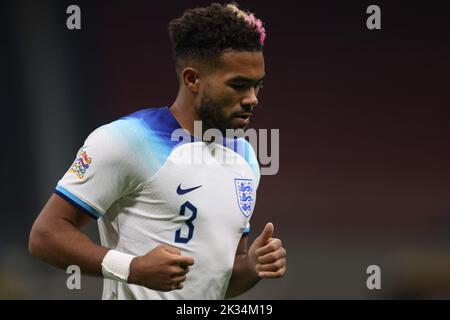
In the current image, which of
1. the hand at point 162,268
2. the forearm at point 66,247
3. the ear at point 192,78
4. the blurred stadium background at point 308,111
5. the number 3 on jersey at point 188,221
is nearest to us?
the hand at point 162,268

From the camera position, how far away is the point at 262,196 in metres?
7.28

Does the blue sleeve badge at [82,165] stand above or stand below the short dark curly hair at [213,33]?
below

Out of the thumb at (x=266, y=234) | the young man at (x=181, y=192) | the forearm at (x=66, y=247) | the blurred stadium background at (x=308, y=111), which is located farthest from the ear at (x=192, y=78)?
the blurred stadium background at (x=308, y=111)

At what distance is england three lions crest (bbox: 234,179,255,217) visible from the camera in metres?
2.97

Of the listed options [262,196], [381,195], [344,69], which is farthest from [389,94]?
[262,196]

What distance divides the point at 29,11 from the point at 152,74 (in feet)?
4.07

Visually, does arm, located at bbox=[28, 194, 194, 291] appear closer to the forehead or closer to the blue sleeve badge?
the blue sleeve badge

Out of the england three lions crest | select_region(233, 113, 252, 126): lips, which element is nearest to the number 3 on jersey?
the england three lions crest

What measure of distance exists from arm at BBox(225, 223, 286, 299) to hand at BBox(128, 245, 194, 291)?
29 centimetres

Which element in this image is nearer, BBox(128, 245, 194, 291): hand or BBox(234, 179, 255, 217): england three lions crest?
BBox(128, 245, 194, 291): hand

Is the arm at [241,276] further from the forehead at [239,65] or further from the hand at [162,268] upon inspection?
the forehead at [239,65]

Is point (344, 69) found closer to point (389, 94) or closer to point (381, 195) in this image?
point (389, 94)

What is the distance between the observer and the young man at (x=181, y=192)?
2639 millimetres

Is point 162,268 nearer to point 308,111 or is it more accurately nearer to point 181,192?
point 181,192
